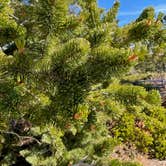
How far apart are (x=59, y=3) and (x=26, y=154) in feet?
18.1

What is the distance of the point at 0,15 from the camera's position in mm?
2527

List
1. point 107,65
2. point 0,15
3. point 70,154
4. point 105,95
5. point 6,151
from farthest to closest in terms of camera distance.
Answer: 1. point 6,151
2. point 70,154
3. point 105,95
4. point 0,15
5. point 107,65

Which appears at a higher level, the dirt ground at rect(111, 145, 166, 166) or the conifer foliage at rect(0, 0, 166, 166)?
the conifer foliage at rect(0, 0, 166, 166)

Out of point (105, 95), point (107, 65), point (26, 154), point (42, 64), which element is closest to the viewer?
point (107, 65)

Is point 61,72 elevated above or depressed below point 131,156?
above

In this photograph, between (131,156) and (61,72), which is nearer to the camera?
(61,72)

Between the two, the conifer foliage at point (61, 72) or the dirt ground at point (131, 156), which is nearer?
the conifer foliage at point (61, 72)

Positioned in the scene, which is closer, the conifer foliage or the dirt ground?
the conifer foliage

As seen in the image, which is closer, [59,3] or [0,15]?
[59,3]

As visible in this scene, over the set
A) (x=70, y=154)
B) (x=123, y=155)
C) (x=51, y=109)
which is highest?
(x=51, y=109)

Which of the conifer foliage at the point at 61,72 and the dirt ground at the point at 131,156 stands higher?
the conifer foliage at the point at 61,72

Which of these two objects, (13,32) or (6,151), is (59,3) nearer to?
(13,32)

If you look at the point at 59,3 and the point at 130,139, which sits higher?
the point at 59,3

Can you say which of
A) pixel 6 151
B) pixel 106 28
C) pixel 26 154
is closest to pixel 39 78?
pixel 106 28
